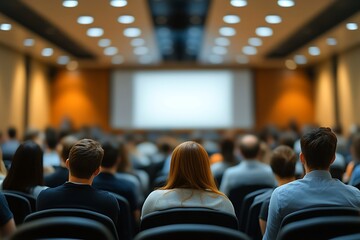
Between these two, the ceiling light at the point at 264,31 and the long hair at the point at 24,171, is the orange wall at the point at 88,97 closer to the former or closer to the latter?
the ceiling light at the point at 264,31

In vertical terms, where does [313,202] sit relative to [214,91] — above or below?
below

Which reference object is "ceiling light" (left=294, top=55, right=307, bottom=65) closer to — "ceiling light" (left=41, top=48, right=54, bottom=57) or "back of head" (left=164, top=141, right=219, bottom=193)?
"ceiling light" (left=41, top=48, right=54, bottom=57)

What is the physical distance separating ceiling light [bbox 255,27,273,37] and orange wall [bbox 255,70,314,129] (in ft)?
18.8

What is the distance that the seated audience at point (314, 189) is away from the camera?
2.69 m

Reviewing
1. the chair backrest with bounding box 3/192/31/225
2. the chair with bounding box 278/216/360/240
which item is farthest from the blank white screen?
the chair with bounding box 278/216/360/240

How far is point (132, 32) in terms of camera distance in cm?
1027

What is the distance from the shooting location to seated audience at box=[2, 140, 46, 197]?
136 inches

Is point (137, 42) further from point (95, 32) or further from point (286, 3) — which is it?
point (286, 3)

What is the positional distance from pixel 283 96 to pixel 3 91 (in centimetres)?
909

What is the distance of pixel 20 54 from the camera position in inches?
493

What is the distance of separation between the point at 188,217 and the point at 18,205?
1307 mm

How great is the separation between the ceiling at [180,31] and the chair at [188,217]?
5683 mm

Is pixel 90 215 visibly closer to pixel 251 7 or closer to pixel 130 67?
pixel 251 7

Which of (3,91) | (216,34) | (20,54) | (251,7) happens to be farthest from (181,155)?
(20,54)
